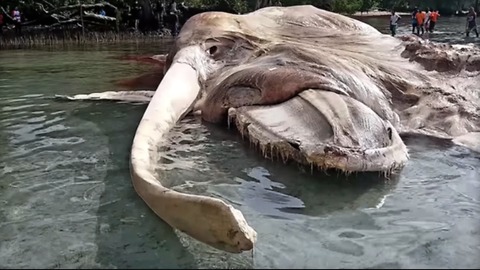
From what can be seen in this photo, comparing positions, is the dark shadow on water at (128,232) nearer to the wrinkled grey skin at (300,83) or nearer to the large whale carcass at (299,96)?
the large whale carcass at (299,96)

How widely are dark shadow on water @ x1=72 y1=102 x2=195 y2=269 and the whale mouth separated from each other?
0.94 metres

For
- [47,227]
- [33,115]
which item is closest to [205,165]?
[47,227]

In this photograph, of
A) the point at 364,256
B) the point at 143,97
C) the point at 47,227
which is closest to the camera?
the point at 364,256

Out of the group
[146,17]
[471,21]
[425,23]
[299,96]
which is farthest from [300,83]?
[425,23]

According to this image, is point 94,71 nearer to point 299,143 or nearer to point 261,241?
point 299,143

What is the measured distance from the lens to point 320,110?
3646 mm

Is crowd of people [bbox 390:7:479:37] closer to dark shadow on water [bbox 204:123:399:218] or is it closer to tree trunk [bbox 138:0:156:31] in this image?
tree trunk [bbox 138:0:156:31]

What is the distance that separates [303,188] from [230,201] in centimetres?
44

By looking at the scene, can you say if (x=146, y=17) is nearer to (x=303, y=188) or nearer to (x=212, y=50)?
(x=212, y=50)

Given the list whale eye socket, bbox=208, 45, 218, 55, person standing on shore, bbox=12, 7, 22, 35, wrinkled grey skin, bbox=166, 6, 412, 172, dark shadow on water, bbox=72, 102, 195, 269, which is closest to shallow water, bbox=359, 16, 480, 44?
person standing on shore, bbox=12, 7, 22, 35

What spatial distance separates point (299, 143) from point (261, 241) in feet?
3.41

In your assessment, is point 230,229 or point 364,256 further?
point 364,256

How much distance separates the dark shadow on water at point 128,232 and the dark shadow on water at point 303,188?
559 mm

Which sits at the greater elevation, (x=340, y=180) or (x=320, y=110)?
(x=320, y=110)
